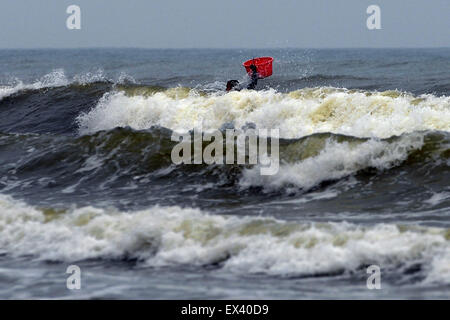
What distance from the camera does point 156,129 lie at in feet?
51.4

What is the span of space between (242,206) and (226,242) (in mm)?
2409

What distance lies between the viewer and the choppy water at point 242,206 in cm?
766

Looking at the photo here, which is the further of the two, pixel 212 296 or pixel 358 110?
pixel 358 110

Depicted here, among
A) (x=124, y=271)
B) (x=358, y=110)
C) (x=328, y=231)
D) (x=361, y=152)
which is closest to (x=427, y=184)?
(x=361, y=152)

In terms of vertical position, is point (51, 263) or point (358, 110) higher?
point (358, 110)

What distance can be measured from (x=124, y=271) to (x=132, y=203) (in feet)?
11.0

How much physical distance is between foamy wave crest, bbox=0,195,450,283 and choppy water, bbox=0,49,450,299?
0.07ft

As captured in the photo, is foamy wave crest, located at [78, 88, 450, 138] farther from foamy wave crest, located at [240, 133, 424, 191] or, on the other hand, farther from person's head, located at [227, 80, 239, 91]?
foamy wave crest, located at [240, 133, 424, 191]

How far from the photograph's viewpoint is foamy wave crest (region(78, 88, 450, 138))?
16.7 m
